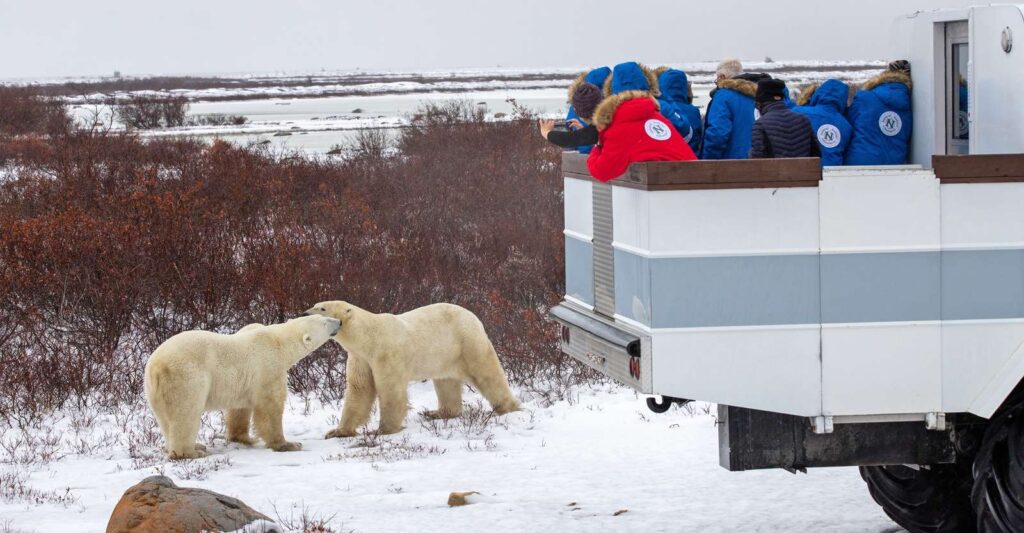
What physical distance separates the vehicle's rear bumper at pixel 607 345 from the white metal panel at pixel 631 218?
282mm

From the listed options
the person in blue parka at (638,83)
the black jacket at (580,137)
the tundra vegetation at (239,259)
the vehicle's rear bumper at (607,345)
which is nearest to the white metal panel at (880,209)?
the vehicle's rear bumper at (607,345)

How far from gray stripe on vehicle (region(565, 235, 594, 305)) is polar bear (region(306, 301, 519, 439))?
6.81ft

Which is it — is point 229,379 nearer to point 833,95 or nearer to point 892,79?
point 833,95

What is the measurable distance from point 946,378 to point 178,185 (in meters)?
11.3

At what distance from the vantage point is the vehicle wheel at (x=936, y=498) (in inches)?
175

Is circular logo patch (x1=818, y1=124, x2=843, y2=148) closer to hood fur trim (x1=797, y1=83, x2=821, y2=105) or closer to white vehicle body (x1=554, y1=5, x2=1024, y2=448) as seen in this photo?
hood fur trim (x1=797, y1=83, x2=821, y2=105)

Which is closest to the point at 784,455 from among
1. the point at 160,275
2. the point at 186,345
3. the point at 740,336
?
the point at 740,336

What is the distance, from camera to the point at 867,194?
3.54 m

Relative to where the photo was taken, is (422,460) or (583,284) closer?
(583,284)

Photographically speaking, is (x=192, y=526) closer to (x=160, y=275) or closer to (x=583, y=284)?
(x=583, y=284)

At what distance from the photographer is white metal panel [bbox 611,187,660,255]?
3.56m

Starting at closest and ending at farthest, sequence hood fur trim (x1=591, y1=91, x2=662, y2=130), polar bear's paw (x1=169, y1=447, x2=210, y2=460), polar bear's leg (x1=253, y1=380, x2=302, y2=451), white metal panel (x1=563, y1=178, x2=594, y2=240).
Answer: hood fur trim (x1=591, y1=91, x2=662, y2=130) < white metal panel (x1=563, y1=178, x2=594, y2=240) < polar bear's paw (x1=169, y1=447, x2=210, y2=460) < polar bear's leg (x1=253, y1=380, x2=302, y2=451)

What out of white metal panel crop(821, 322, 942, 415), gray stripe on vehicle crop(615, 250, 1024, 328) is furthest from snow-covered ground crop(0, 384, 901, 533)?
gray stripe on vehicle crop(615, 250, 1024, 328)

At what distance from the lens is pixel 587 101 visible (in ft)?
15.6
